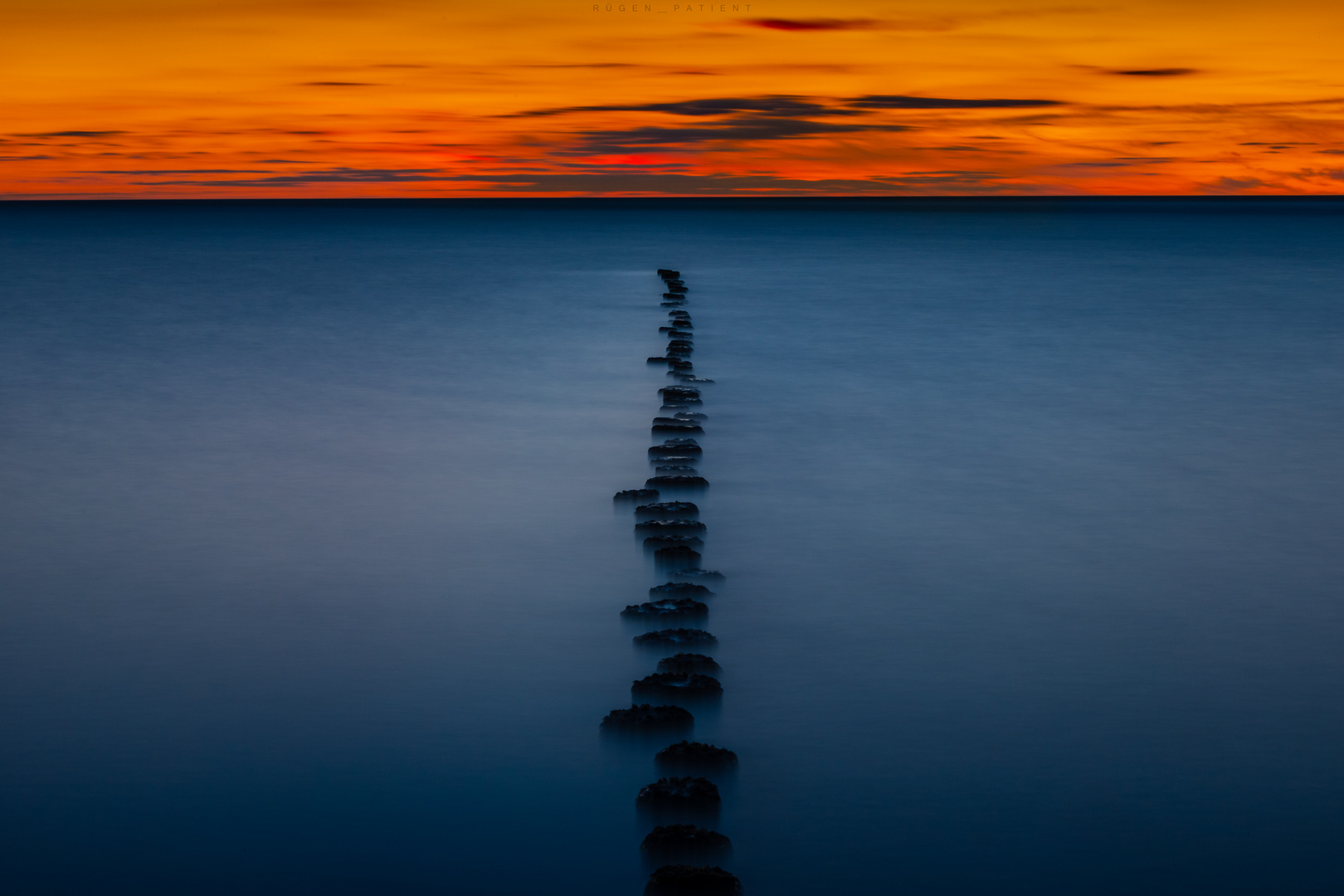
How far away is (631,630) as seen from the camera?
184 inches

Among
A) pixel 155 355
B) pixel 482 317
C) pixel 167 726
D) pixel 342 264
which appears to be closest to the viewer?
pixel 167 726

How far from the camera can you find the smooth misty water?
3207mm

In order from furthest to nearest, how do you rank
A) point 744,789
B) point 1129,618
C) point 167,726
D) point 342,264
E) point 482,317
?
point 342,264, point 482,317, point 1129,618, point 167,726, point 744,789

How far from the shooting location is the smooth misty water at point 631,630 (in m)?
3.21

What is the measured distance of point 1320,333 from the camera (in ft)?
50.1

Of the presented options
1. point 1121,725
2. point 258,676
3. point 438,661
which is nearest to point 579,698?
point 438,661

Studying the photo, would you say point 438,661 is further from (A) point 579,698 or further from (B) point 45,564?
(B) point 45,564

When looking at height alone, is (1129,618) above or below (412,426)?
below

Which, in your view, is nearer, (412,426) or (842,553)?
(842,553)

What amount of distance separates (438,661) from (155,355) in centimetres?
985

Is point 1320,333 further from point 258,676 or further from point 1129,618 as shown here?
point 258,676

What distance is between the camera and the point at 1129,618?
484 cm

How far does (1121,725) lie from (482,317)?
47.4 ft

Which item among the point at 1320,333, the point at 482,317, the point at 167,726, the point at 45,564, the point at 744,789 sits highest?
the point at 482,317
